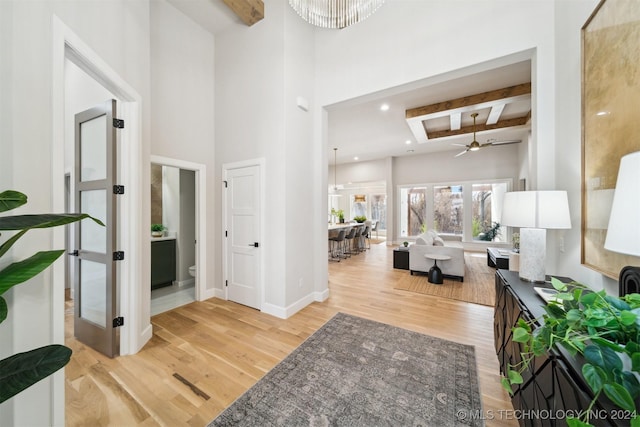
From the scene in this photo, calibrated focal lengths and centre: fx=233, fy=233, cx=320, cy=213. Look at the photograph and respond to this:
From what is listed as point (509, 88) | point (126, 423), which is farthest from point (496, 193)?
point (126, 423)

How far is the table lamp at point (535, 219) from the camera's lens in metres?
1.61

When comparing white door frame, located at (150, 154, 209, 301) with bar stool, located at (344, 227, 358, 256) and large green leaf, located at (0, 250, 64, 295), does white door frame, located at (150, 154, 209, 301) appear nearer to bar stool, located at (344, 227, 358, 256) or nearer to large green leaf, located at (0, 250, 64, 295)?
large green leaf, located at (0, 250, 64, 295)

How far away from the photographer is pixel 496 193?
7.73m

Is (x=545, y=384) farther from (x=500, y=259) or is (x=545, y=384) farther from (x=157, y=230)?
(x=157, y=230)

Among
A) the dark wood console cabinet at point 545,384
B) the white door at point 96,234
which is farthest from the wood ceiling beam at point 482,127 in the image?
the white door at point 96,234

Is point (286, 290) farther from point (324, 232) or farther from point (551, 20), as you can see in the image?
point (551, 20)

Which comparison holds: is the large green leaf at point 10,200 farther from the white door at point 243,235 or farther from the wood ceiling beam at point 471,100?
the wood ceiling beam at point 471,100

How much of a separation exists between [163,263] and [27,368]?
3.91 m

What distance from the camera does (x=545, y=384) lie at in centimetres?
97

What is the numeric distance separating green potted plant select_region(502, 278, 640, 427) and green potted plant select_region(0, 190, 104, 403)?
140 cm

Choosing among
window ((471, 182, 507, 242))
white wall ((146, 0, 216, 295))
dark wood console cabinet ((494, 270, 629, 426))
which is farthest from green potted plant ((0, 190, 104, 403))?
window ((471, 182, 507, 242))

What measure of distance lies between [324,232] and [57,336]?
2.91 metres

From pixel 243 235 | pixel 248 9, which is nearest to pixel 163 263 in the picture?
pixel 243 235

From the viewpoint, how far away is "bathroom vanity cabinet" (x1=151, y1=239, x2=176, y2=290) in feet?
13.3
